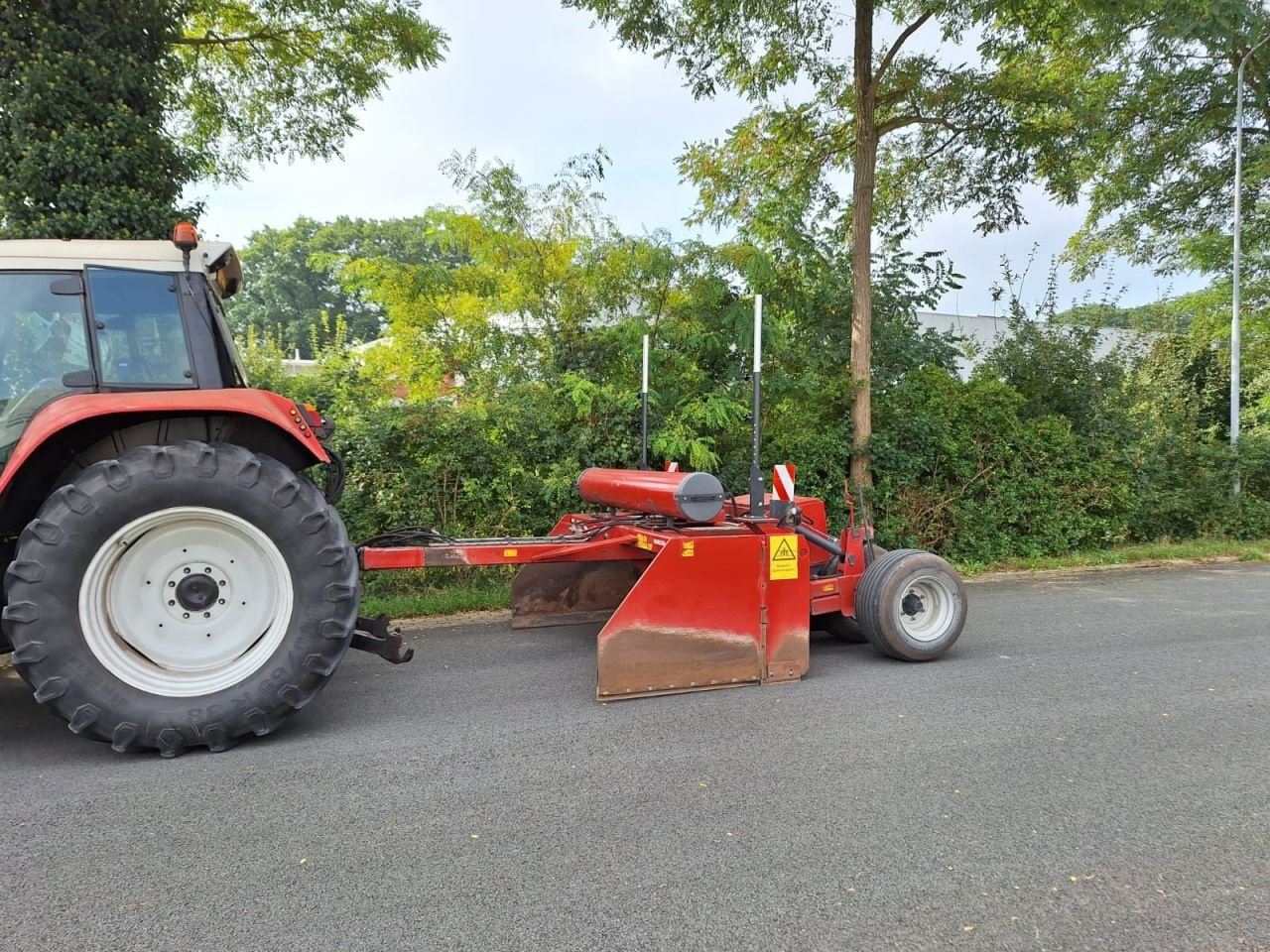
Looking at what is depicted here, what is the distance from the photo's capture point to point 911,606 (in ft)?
16.9

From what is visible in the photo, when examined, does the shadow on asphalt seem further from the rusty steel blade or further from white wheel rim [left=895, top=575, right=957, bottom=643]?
white wheel rim [left=895, top=575, right=957, bottom=643]

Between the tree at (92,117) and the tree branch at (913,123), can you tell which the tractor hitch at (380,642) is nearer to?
the tree at (92,117)

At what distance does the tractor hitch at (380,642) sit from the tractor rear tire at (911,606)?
9.34ft

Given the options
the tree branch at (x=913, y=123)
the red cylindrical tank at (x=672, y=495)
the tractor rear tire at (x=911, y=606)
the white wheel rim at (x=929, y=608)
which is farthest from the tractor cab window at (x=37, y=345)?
the tree branch at (x=913, y=123)

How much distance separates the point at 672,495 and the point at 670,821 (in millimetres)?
2083

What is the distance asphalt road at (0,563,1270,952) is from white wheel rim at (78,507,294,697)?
40 centimetres

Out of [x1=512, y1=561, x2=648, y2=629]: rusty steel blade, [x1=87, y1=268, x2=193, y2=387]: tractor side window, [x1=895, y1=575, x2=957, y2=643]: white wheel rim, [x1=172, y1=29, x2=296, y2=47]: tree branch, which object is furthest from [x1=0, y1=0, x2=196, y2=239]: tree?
[x1=895, y1=575, x2=957, y2=643]: white wheel rim

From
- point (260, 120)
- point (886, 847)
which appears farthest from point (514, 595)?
point (260, 120)

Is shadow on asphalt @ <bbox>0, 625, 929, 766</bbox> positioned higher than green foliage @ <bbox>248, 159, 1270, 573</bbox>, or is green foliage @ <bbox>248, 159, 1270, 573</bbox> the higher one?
green foliage @ <bbox>248, 159, 1270, 573</bbox>

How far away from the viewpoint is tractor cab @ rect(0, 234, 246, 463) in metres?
3.57

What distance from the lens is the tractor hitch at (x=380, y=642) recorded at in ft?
12.9

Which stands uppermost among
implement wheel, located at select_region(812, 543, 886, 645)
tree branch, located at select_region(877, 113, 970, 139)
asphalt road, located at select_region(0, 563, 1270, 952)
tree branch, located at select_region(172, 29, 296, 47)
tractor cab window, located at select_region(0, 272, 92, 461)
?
tree branch, located at select_region(172, 29, 296, 47)

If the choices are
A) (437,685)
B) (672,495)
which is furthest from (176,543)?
(672,495)

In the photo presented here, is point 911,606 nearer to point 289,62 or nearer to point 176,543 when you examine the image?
point 176,543
